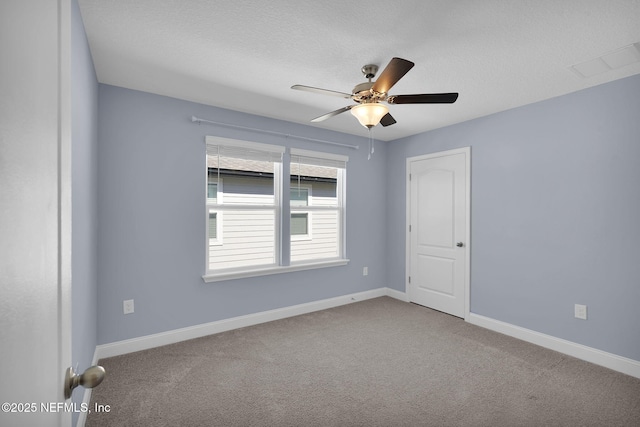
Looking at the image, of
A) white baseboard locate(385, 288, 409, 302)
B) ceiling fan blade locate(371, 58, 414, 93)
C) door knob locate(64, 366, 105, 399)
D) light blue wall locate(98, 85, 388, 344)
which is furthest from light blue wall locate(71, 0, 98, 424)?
white baseboard locate(385, 288, 409, 302)

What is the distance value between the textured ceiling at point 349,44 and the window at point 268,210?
83 centimetres

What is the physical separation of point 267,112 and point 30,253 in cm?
345

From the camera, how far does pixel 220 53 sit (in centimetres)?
239

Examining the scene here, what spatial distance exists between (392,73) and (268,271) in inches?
104

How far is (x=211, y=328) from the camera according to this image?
342cm

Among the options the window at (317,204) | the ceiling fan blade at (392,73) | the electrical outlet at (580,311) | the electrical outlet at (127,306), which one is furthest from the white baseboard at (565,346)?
the electrical outlet at (127,306)

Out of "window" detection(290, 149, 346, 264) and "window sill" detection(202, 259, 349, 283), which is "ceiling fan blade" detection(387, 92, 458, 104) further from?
"window sill" detection(202, 259, 349, 283)

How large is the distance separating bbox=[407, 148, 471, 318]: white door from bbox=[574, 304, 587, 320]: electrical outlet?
1.12 meters

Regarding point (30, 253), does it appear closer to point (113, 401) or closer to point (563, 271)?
point (113, 401)

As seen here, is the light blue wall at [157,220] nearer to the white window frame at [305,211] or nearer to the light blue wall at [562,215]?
the white window frame at [305,211]

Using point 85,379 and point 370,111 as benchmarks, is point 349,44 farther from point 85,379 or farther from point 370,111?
point 85,379

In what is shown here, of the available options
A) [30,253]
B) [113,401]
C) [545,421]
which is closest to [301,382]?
[113,401]

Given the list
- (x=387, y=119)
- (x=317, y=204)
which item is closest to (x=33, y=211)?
(x=387, y=119)

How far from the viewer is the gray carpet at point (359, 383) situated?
210 cm
